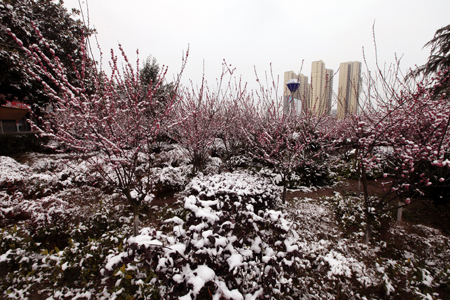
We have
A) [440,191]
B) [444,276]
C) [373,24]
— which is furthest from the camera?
[373,24]

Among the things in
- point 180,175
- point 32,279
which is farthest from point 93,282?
point 180,175

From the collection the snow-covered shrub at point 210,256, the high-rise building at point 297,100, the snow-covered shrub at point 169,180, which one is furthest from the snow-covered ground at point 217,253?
the high-rise building at point 297,100

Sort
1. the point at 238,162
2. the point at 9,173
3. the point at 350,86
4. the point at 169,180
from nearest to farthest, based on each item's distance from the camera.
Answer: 1. the point at 9,173
2. the point at 169,180
3. the point at 350,86
4. the point at 238,162

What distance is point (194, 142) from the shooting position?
212 inches

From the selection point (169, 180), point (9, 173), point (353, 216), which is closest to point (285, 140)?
point (353, 216)

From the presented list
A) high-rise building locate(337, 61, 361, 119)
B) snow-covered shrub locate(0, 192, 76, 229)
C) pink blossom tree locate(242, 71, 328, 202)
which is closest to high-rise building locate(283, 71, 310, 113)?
pink blossom tree locate(242, 71, 328, 202)

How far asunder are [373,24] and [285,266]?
4.66 m

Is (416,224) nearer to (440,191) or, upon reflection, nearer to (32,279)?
(440,191)

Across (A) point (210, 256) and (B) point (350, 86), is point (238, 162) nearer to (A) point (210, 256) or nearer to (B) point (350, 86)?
(B) point (350, 86)

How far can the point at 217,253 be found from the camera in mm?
1661

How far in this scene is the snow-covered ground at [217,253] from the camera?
64.7 inches

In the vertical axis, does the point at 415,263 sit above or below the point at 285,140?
below

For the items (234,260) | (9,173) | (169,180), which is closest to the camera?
(234,260)

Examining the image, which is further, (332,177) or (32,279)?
(332,177)
